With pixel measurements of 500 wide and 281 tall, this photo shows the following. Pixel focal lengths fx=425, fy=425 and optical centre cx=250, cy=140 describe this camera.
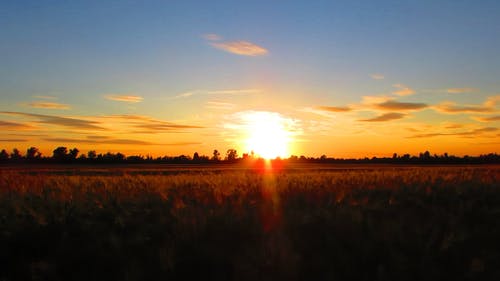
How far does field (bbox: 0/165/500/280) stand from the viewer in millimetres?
6777

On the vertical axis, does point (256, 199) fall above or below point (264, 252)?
above

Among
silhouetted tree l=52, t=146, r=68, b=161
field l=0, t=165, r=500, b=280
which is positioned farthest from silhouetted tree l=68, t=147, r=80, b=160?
field l=0, t=165, r=500, b=280

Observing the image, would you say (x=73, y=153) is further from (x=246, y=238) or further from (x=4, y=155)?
(x=246, y=238)

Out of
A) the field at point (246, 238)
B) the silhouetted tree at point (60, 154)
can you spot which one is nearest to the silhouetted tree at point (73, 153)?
the silhouetted tree at point (60, 154)

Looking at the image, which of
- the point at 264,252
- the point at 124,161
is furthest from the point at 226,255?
the point at 124,161

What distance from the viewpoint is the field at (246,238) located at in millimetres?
6777

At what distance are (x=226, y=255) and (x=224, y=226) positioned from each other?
88 centimetres

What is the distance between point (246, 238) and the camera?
25.1ft

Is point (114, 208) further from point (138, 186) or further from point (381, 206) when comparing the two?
point (381, 206)

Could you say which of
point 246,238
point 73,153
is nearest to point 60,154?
point 73,153

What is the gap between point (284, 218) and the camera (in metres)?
8.40

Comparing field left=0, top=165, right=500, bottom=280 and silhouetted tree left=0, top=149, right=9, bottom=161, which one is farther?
silhouetted tree left=0, top=149, right=9, bottom=161

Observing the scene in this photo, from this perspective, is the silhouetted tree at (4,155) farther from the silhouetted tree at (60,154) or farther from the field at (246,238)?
the field at (246,238)

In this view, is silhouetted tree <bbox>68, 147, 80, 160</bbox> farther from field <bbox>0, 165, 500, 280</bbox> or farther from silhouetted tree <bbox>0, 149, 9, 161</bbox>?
field <bbox>0, 165, 500, 280</bbox>
